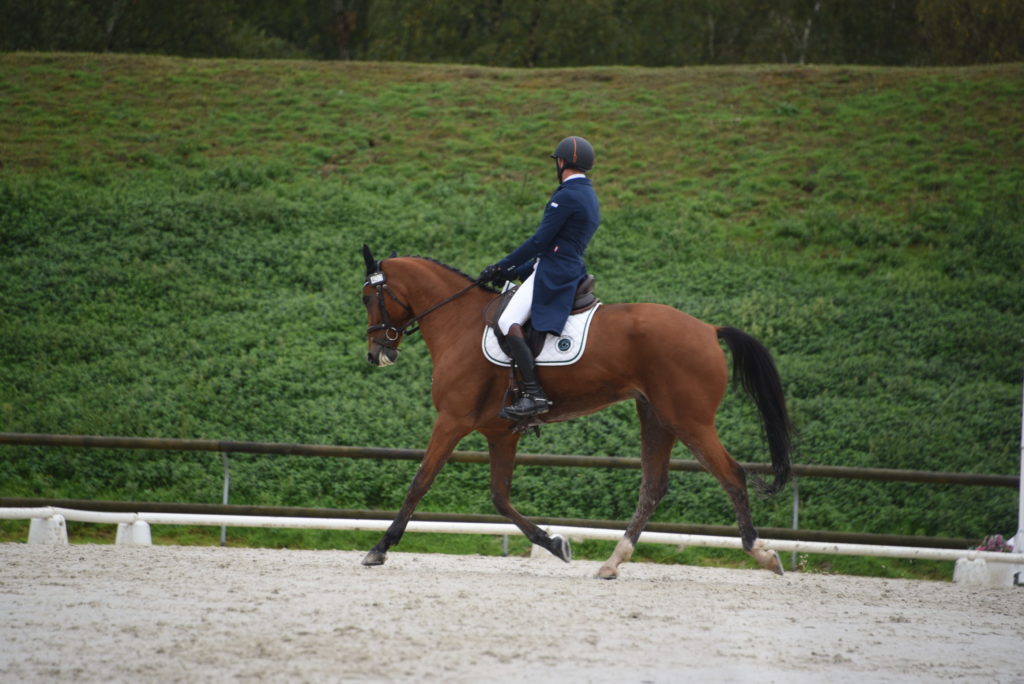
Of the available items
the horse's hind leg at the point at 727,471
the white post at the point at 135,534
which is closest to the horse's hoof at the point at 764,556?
the horse's hind leg at the point at 727,471

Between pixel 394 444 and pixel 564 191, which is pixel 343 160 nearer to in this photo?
pixel 394 444

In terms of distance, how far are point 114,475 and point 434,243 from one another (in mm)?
7360

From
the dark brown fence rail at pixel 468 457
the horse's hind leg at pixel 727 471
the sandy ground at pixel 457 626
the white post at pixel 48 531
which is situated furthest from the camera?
the dark brown fence rail at pixel 468 457

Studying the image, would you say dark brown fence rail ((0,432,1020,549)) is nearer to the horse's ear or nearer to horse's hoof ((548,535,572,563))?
horse's hoof ((548,535,572,563))

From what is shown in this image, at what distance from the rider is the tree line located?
90.8 ft

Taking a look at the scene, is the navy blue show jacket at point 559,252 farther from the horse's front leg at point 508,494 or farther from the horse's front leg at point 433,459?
the horse's front leg at point 508,494

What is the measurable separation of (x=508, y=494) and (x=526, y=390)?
986 mm

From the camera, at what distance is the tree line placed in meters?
34.0

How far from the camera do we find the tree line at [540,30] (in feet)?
111

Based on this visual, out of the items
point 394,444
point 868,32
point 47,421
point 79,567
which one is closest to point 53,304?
point 47,421

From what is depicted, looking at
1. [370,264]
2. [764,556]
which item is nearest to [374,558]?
[370,264]

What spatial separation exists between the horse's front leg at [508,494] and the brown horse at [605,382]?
0.04 feet

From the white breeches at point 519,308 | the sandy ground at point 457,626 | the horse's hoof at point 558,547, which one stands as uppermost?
the white breeches at point 519,308

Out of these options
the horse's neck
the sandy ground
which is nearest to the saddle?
the horse's neck
